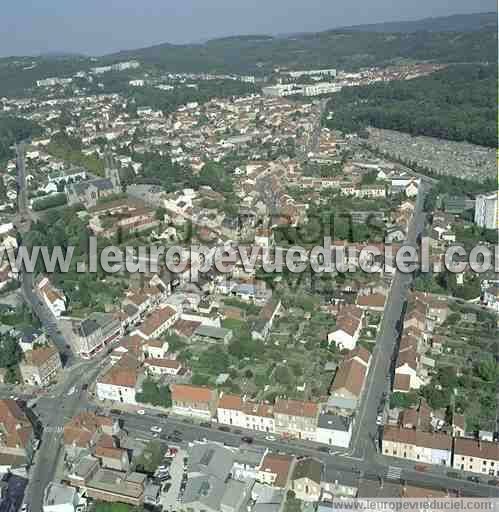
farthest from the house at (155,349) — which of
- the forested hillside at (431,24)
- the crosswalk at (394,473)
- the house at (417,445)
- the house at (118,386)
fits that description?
the forested hillside at (431,24)

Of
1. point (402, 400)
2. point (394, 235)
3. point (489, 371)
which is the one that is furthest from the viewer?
point (394, 235)

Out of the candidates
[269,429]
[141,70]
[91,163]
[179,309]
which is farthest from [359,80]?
[269,429]

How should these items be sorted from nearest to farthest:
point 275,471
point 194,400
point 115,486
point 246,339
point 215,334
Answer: point 115,486 < point 275,471 < point 194,400 < point 246,339 < point 215,334

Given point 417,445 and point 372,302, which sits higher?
point 372,302

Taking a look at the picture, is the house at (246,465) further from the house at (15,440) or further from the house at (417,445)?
the house at (15,440)

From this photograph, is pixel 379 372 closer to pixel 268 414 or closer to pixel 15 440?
pixel 268 414

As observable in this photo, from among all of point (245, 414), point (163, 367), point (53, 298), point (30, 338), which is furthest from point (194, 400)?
point (53, 298)
